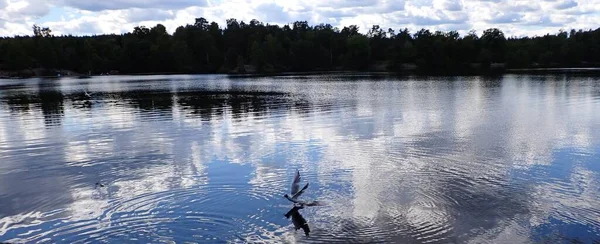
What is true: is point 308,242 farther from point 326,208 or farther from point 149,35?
point 149,35

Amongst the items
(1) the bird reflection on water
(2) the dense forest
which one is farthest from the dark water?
(2) the dense forest

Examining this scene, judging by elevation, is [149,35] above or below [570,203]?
above

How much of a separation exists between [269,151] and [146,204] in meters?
7.20

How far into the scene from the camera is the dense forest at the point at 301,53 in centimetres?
16225

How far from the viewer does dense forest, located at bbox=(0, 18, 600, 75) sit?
6388 inches

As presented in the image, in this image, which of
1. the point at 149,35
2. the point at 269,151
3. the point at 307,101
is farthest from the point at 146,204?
the point at 149,35

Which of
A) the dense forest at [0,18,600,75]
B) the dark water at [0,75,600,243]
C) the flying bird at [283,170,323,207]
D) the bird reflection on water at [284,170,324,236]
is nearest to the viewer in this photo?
the dark water at [0,75,600,243]

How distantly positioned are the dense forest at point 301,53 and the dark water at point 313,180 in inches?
5377

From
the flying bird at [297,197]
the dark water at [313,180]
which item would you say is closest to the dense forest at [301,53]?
the dark water at [313,180]

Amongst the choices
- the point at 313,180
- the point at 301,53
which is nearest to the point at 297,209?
the point at 313,180

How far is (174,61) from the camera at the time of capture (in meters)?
180

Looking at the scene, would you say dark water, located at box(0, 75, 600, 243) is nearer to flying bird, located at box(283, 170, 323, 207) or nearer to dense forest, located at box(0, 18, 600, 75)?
flying bird, located at box(283, 170, 323, 207)

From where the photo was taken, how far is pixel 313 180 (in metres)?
14.8

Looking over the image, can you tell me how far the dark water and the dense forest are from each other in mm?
136569
